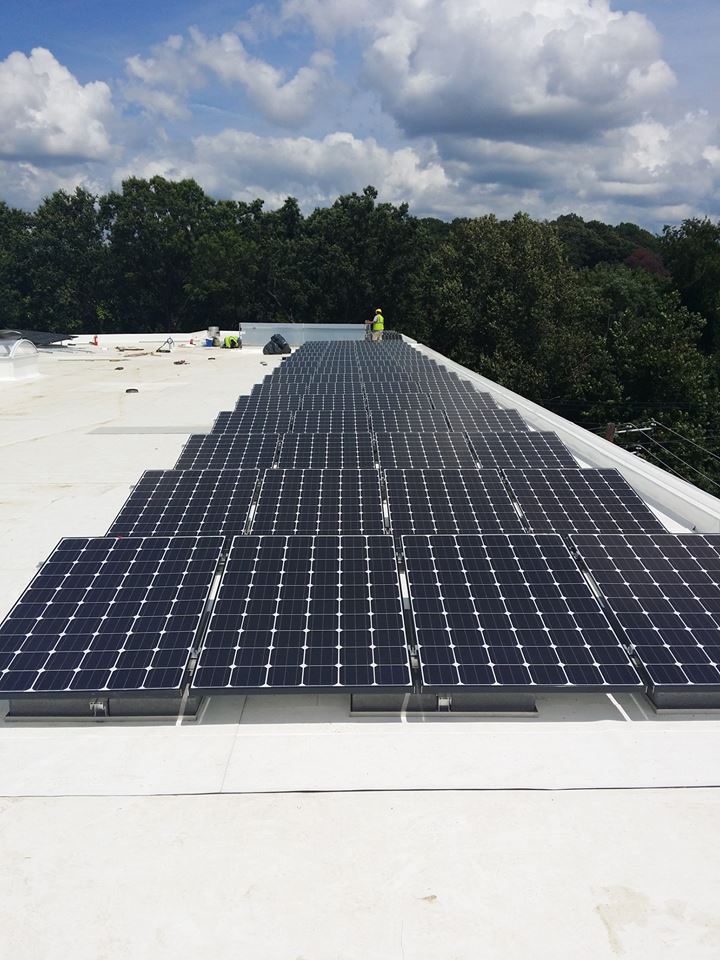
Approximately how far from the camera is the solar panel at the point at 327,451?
18.0m

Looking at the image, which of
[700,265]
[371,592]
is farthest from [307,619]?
[700,265]

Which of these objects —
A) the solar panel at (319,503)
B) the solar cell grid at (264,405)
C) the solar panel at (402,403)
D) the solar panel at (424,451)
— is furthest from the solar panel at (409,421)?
the solar panel at (319,503)

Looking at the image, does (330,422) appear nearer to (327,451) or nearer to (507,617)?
(327,451)

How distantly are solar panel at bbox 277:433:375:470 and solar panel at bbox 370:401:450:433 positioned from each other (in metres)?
2.02

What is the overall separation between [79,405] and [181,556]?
70.9 feet

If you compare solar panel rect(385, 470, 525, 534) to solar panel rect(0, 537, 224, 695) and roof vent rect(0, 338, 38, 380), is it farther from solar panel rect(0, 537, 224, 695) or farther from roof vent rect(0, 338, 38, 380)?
Answer: roof vent rect(0, 338, 38, 380)

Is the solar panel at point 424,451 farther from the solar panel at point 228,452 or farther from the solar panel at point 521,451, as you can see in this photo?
the solar panel at point 228,452

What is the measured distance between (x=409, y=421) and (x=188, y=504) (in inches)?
429

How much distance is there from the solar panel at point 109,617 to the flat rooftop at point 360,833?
0.62m

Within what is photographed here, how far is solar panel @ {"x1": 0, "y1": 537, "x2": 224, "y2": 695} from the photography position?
8125mm

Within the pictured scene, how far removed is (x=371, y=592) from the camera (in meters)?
9.49

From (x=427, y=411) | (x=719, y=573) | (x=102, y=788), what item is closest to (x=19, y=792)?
(x=102, y=788)

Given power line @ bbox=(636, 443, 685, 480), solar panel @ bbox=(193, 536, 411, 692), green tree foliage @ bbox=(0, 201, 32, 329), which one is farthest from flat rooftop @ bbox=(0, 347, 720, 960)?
green tree foliage @ bbox=(0, 201, 32, 329)

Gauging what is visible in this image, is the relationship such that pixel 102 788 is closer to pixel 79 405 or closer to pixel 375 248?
pixel 79 405
